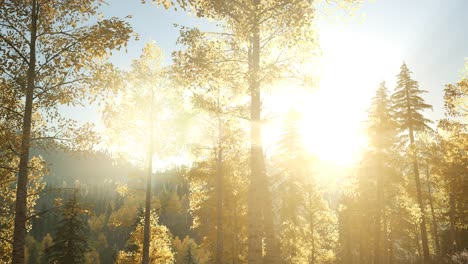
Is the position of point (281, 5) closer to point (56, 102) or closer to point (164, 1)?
point (164, 1)

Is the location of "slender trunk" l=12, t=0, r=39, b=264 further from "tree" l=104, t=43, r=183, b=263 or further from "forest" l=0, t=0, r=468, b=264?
"tree" l=104, t=43, r=183, b=263

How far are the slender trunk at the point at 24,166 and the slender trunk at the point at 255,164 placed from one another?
16.8 ft

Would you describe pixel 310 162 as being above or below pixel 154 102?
below

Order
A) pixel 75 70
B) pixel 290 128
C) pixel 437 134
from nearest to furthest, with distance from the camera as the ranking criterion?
pixel 75 70 → pixel 437 134 → pixel 290 128

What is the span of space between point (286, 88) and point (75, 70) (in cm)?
588

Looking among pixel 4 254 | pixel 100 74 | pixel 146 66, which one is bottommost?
pixel 4 254

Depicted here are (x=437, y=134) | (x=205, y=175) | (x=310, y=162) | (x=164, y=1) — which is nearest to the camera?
(x=164, y=1)

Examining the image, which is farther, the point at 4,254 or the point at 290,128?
the point at 290,128

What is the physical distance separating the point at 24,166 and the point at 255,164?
5511mm

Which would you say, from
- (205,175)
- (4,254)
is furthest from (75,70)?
(205,175)

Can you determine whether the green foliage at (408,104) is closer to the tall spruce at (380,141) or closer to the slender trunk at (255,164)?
the tall spruce at (380,141)

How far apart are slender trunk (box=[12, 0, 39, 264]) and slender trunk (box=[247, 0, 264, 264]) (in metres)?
5.13

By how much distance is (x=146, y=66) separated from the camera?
17.4 m

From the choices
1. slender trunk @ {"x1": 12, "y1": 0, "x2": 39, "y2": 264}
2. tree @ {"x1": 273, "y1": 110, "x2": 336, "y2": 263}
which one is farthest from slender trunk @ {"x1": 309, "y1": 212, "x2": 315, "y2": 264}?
slender trunk @ {"x1": 12, "y1": 0, "x2": 39, "y2": 264}
